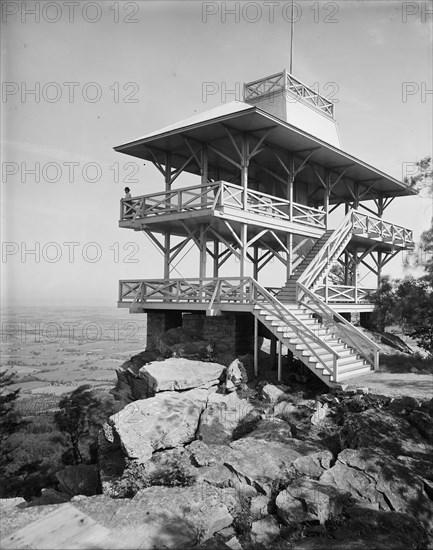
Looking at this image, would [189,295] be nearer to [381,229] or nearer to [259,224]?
[259,224]

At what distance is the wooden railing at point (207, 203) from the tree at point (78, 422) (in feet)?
44.8

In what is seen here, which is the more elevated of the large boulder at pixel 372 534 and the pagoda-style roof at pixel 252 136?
the pagoda-style roof at pixel 252 136

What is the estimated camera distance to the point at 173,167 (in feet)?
60.1

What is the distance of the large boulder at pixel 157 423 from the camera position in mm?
8922

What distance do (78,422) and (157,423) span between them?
1643cm

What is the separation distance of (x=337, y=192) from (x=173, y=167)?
33.3 feet

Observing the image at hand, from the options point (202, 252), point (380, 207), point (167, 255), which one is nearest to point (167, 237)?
point (167, 255)

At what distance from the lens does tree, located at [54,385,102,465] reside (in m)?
22.5

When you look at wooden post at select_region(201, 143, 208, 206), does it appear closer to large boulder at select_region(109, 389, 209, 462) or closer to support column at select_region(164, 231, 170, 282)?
support column at select_region(164, 231, 170, 282)

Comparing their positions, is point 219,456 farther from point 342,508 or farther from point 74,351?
point 74,351

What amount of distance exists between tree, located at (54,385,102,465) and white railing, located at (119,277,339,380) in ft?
36.3

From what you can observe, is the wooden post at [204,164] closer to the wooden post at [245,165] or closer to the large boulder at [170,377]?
the wooden post at [245,165]

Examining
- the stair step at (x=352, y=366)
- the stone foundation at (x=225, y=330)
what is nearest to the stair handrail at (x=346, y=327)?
the stair step at (x=352, y=366)

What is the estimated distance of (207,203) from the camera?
45.3 ft
